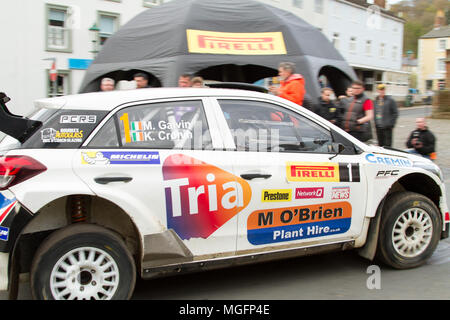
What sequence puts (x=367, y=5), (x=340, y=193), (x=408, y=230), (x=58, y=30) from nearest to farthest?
(x=340, y=193)
(x=408, y=230)
(x=58, y=30)
(x=367, y=5)

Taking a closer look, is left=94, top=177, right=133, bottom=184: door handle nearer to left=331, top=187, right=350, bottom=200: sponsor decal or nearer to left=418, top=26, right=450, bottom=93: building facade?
left=331, top=187, right=350, bottom=200: sponsor decal

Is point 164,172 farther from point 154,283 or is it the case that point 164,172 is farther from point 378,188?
point 378,188

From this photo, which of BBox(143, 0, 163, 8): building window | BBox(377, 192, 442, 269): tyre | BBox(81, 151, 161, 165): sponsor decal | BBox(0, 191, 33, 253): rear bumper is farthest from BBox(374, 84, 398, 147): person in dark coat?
BBox(143, 0, 163, 8): building window

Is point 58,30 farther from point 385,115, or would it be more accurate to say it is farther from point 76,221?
point 76,221

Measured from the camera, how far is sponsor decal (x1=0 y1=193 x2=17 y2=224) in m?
3.41

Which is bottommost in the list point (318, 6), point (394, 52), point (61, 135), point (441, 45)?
point (61, 135)

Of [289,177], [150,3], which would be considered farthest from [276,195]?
[150,3]

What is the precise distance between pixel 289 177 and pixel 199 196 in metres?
0.80

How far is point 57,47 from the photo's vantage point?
78.4ft

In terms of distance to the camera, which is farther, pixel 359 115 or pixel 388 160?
pixel 359 115

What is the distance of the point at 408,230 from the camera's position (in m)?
Answer: 4.77

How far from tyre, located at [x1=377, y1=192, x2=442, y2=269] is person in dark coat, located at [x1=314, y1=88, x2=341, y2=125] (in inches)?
178

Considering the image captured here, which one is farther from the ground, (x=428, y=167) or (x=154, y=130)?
(x=154, y=130)
